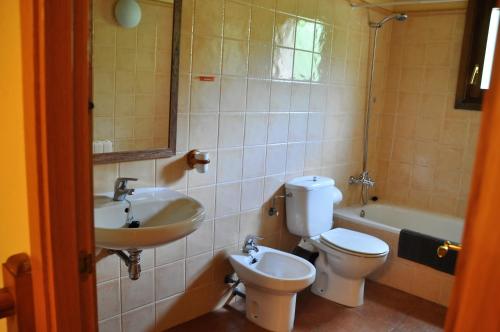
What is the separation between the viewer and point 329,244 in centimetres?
282

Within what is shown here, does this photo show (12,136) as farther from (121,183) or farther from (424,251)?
(424,251)

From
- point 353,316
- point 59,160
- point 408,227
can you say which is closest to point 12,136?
point 59,160

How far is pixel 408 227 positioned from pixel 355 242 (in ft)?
3.06

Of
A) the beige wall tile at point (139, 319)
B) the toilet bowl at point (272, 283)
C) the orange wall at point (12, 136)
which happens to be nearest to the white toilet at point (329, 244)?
the toilet bowl at point (272, 283)

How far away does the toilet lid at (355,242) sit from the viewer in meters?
2.72

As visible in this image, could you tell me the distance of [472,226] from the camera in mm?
471

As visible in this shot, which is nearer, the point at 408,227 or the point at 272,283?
the point at 272,283

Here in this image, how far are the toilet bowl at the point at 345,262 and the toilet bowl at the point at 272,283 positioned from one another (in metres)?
0.34

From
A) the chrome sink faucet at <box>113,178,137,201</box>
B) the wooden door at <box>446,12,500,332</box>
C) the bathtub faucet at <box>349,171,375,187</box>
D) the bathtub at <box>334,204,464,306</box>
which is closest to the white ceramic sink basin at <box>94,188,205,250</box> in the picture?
the chrome sink faucet at <box>113,178,137,201</box>

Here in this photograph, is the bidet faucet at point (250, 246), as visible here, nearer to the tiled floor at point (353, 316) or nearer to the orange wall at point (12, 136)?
the tiled floor at point (353, 316)

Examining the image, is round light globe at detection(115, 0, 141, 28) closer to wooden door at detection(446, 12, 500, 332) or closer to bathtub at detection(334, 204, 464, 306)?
wooden door at detection(446, 12, 500, 332)

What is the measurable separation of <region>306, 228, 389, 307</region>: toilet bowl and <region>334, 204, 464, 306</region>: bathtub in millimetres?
215

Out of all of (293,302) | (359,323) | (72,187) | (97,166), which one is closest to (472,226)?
(72,187)

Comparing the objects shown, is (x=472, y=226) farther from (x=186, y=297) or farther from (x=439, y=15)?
(x=439, y=15)
